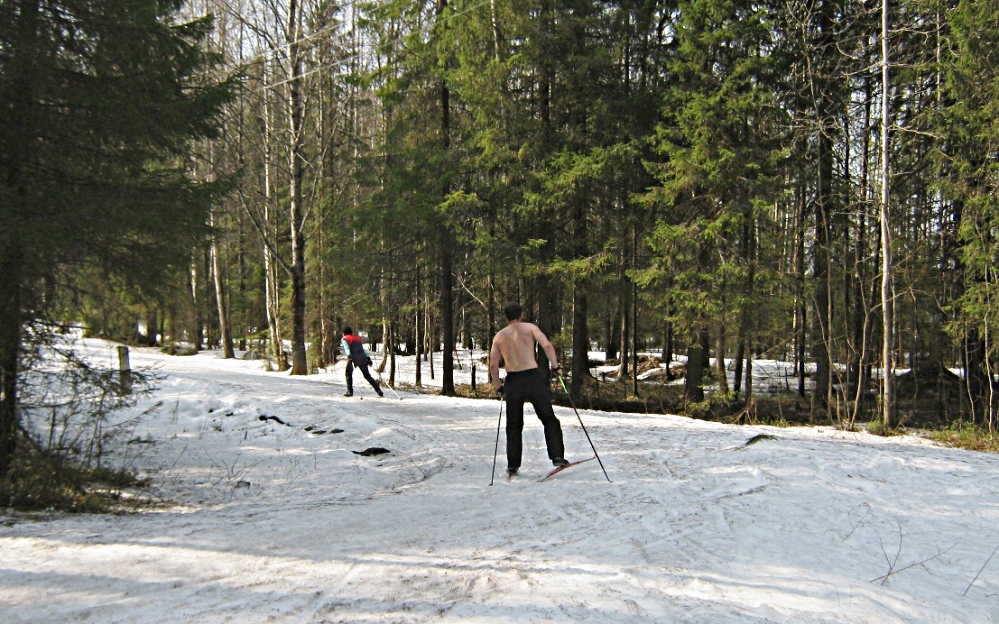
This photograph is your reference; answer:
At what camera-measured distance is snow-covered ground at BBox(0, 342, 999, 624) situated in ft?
11.2

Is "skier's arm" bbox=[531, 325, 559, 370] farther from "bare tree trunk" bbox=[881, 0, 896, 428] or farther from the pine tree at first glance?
"bare tree trunk" bbox=[881, 0, 896, 428]

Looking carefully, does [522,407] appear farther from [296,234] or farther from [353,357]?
[296,234]

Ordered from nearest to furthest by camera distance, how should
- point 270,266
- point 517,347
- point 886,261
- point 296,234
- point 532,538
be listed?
1. point 532,538
2. point 517,347
3. point 886,261
4. point 296,234
5. point 270,266

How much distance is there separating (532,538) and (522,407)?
2.44 meters

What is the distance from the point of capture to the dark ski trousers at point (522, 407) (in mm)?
6961

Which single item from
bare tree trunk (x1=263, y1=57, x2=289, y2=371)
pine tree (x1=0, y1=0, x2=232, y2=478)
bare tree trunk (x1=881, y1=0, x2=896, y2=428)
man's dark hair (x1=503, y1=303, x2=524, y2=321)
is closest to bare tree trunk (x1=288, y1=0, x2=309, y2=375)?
bare tree trunk (x1=263, y1=57, x2=289, y2=371)

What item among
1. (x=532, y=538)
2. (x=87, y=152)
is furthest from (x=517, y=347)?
(x=87, y=152)

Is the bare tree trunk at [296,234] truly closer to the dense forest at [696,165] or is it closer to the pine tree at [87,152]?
the dense forest at [696,165]

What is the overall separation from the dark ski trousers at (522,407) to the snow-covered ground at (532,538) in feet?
1.27

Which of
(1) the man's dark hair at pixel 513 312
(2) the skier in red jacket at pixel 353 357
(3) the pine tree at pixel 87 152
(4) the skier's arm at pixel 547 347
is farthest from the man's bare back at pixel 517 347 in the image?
(2) the skier in red jacket at pixel 353 357

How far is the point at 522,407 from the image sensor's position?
23.4ft

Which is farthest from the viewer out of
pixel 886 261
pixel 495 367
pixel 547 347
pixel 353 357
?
pixel 353 357

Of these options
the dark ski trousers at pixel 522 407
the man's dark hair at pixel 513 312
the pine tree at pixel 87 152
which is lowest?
the dark ski trousers at pixel 522 407

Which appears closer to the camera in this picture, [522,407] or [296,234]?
[522,407]
